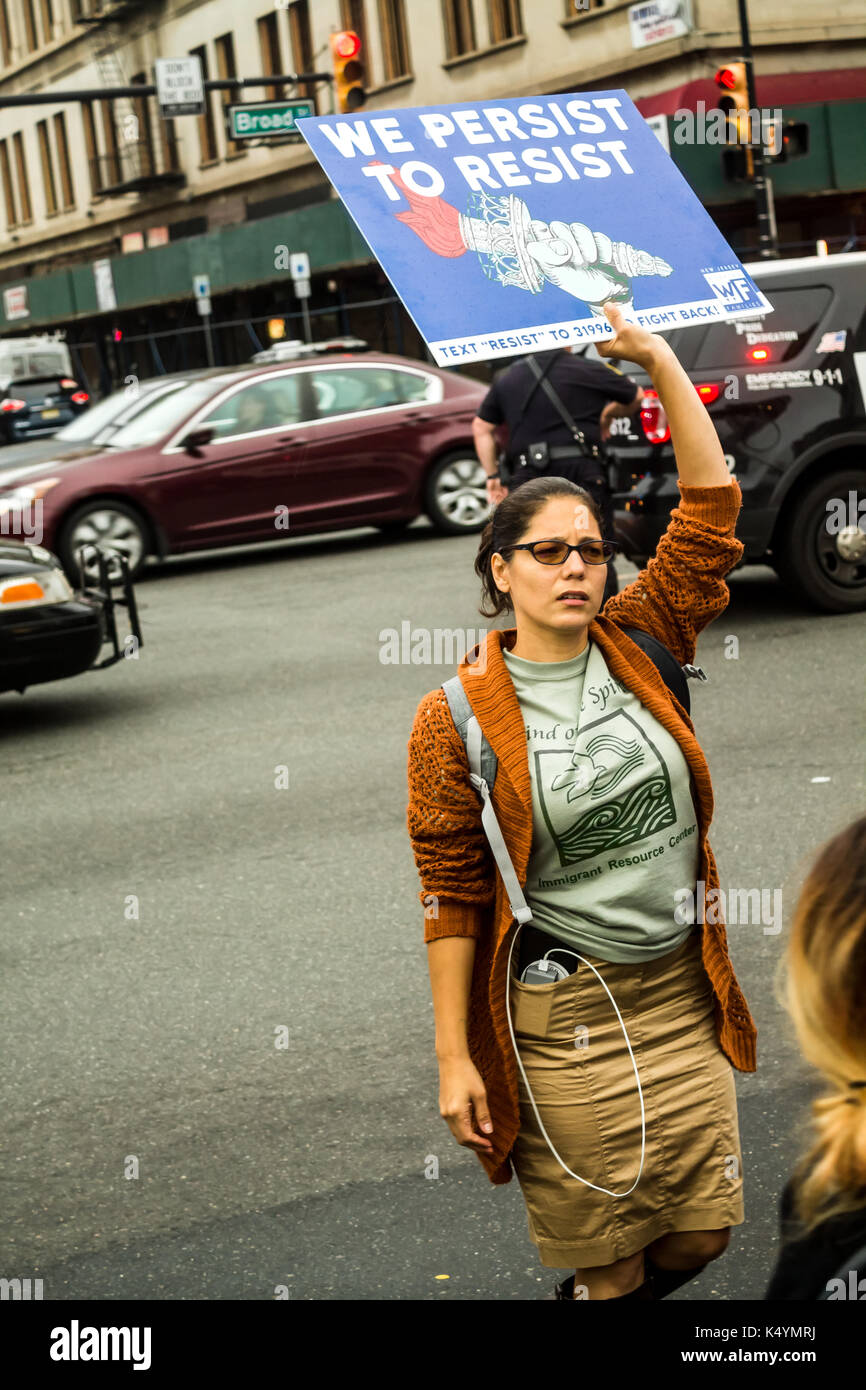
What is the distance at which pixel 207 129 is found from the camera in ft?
133

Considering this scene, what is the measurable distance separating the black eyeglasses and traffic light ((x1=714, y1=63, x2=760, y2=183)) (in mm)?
16532

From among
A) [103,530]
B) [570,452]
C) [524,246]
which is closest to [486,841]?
[524,246]

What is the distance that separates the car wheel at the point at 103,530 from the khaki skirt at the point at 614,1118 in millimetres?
11700

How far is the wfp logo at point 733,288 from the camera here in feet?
10.5

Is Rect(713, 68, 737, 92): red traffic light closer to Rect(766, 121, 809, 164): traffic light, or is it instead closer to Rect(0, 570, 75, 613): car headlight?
Rect(766, 121, 809, 164): traffic light

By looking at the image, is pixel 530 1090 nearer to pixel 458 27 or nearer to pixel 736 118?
pixel 736 118

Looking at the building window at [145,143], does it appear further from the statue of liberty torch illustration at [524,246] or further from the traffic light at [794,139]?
the statue of liberty torch illustration at [524,246]

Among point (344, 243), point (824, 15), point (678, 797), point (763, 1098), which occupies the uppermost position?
point (824, 15)

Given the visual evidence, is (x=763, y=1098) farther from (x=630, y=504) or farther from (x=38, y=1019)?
(x=630, y=504)

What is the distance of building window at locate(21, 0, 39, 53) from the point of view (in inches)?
1954

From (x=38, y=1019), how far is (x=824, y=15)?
25.9 metres

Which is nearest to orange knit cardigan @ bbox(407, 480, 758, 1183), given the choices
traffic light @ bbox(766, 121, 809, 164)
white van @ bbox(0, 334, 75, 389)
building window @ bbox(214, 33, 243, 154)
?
traffic light @ bbox(766, 121, 809, 164)

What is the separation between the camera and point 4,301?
4931 centimetres

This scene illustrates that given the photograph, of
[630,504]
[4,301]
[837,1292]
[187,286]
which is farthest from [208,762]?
[4,301]
